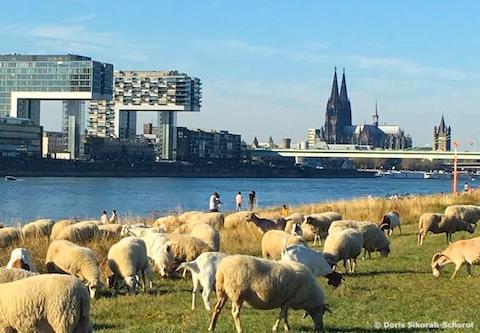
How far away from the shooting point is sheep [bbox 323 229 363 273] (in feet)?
45.3

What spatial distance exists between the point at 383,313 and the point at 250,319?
1.69 m

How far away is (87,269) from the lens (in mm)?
12047

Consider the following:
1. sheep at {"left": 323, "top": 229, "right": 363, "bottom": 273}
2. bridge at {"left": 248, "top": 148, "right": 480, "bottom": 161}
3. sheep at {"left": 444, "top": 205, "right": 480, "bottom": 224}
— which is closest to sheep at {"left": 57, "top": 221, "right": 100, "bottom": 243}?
sheep at {"left": 323, "top": 229, "right": 363, "bottom": 273}

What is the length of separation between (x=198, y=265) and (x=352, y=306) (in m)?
2.10

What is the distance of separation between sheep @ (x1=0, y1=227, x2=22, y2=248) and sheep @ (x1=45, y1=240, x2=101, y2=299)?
5.53 metres

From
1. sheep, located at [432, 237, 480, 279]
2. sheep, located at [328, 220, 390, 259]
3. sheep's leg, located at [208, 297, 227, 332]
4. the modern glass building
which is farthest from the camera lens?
the modern glass building

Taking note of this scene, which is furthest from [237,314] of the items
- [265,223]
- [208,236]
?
[265,223]

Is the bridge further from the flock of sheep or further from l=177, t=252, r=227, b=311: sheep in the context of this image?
l=177, t=252, r=227, b=311: sheep

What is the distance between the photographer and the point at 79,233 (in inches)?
712

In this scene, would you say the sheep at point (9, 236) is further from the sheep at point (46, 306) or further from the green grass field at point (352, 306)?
the sheep at point (46, 306)

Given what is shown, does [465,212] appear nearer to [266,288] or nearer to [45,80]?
[266,288]

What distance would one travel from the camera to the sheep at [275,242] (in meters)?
13.8

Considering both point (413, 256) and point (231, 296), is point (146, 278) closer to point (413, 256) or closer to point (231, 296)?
point (231, 296)

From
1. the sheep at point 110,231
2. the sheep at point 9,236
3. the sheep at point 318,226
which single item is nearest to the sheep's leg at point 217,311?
the sheep at point 110,231
